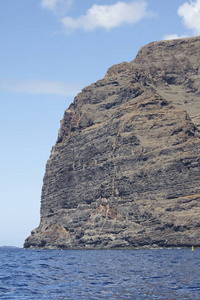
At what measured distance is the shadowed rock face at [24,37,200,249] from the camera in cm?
13012

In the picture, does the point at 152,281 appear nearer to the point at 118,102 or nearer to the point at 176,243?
the point at 176,243

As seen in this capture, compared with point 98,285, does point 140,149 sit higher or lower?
higher

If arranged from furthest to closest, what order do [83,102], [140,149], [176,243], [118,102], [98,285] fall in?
1. [83,102]
2. [118,102]
3. [140,149]
4. [176,243]
5. [98,285]

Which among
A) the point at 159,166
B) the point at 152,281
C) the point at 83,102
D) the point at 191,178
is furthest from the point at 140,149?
the point at 152,281

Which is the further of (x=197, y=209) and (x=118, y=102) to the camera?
(x=118, y=102)

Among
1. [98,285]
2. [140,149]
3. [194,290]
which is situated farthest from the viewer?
[140,149]

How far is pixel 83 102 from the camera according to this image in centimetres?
18425

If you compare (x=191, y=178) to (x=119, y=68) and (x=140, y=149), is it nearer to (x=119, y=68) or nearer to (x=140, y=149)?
(x=140, y=149)

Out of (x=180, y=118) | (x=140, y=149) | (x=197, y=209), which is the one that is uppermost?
(x=180, y=118)

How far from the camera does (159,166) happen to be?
13600 centimetres

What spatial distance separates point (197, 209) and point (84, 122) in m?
64.1

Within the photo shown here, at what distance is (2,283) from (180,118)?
Answer: 114 metres

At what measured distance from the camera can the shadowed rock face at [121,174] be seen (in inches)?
5123

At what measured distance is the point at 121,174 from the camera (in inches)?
5714
